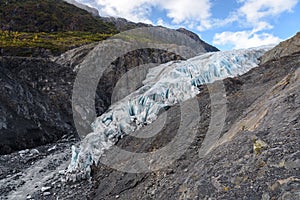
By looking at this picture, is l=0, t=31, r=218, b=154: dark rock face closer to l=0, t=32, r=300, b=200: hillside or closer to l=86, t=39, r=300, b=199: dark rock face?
l=0, t=32, r=300, b=200: hillside

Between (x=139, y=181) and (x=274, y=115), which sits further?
(x=139, y=181)

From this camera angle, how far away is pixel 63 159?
12023 millimetres

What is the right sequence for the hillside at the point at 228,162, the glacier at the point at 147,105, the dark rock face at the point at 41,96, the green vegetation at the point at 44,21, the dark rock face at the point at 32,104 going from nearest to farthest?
the hillside at the point at 228,162 → the glacier at the point at 147,105 → the dark rock face at the point at 32,104 → the dark rock face at the point at 41,96 → the green vegetation at the point at 44,21

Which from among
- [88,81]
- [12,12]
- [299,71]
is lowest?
[299,71]

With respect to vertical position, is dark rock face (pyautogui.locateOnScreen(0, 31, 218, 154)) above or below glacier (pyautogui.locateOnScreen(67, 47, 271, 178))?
above

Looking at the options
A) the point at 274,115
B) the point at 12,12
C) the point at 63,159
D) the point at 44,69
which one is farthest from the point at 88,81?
the point at 12,12

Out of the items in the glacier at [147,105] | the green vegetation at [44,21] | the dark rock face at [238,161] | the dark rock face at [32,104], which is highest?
the green vegetation at [44,21]

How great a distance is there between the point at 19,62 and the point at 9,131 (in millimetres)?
7916

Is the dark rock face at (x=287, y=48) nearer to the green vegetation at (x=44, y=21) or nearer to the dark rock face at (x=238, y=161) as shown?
the dark rock face at (x=238, y=161)

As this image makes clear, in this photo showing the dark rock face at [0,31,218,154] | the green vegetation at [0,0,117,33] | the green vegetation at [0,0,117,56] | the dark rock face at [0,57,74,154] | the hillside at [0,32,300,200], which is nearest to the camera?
the hillside at [0,32,300,200]

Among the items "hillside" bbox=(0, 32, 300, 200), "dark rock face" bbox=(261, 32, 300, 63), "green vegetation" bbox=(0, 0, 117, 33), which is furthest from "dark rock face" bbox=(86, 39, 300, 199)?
"green vegetation" bbox=(0, 0, 117, 33)

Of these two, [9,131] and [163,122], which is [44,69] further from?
[163,122]

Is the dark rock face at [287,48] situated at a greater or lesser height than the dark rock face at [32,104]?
lesser

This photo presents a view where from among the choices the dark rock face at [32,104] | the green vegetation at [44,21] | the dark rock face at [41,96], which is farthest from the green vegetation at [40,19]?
the dark rock face at [32,104]
